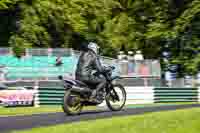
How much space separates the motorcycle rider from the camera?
11898mm

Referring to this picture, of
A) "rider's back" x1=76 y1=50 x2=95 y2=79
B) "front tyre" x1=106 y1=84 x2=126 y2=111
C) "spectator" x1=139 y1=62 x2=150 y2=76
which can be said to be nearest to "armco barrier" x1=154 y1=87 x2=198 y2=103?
"spectator" x1=139 y1=62 x2=150 y2=76

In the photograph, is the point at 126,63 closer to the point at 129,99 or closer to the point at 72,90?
the point at 129,99

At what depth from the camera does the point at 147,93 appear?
20672 millimetres

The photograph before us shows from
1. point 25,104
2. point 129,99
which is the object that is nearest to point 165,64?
point 25,104

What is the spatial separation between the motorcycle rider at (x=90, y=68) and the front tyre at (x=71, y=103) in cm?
40

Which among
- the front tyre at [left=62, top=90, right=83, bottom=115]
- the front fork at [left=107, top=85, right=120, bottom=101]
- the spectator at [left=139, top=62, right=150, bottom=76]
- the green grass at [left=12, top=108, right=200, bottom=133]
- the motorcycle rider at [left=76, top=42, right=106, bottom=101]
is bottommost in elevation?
the green grass at [left=12, top=108, right=200, bottom=133]

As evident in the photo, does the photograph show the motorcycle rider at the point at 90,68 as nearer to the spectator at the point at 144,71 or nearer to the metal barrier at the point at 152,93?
the metal barrier at the point at 152,93

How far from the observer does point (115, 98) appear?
42.0ft

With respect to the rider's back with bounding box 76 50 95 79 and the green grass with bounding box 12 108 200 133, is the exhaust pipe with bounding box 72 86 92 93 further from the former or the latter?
the green grass with bounding box 12 108 200 133

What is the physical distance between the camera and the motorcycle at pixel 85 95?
11741 mm

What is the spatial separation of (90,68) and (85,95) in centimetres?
66

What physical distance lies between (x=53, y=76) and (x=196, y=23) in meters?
14.6

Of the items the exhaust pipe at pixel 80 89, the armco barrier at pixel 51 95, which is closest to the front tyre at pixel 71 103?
the exhaust pipe at pixel 80 89

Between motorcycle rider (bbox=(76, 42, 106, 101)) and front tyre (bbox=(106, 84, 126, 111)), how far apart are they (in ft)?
1.47
